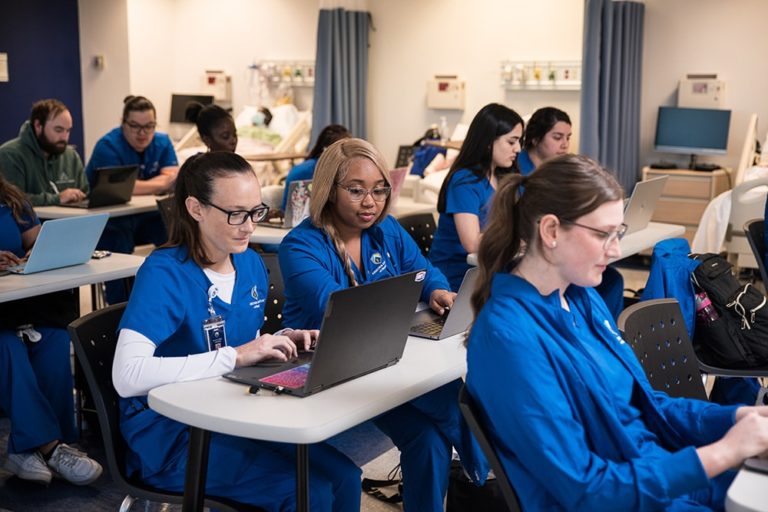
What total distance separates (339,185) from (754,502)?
1566mm

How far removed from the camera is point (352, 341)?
1.96 m

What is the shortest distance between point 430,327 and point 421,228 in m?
1.56

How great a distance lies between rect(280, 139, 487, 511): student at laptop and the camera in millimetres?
2469

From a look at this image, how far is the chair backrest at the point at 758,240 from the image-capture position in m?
3.52

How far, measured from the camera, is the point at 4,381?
3.10m

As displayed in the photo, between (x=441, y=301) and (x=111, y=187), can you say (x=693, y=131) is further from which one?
(x=441, y=301)

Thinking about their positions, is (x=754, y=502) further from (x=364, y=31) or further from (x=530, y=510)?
(x=364, y=31)

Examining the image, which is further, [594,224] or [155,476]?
[155,476]

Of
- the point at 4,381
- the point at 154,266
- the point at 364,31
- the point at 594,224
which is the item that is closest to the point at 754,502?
the point at 594,224

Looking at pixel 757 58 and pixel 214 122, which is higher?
pixel 757 58

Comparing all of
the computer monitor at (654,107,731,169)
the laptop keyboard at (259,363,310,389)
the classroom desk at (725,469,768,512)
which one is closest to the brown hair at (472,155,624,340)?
the laptop keyboard at (259,363,310,389)

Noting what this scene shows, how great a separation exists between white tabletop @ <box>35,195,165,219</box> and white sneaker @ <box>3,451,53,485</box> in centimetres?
168

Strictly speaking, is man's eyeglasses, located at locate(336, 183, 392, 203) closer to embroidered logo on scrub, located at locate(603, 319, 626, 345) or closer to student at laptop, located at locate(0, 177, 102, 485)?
embroidered logo on scrub, located at locate(603, 319, 626, 345)

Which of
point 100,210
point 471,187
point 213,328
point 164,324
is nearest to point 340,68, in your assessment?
point 100,210
